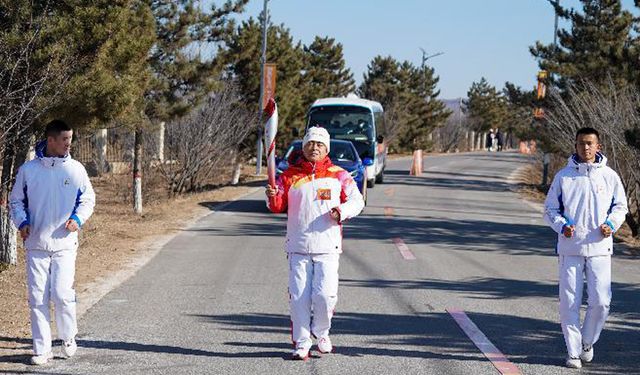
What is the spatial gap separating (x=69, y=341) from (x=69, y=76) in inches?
192

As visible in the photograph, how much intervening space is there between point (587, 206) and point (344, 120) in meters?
21.9

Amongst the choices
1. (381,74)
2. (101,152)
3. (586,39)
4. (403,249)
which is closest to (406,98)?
(381,74)

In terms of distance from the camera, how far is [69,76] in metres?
10.7

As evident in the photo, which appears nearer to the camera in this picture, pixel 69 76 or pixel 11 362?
pixel 11 362

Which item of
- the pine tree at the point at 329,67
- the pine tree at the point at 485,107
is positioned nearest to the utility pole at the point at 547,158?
the pine tree at the point at 329,67

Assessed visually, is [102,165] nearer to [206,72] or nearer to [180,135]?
[180,135]

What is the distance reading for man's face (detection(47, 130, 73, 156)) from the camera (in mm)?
6520

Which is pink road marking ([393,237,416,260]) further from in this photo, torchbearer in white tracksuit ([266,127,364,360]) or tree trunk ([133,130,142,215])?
tree trunk ([133,130,142,215])

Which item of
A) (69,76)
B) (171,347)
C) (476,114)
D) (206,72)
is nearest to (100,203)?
(206,72)

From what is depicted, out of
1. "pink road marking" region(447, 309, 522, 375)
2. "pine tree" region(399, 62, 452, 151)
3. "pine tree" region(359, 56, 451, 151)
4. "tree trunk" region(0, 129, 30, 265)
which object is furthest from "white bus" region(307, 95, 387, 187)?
"pine tree" region(399, 62, 452, 151)

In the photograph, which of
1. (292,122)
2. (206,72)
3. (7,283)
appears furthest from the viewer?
(292,122)

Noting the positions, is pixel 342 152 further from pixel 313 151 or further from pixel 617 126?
pixel 313 151

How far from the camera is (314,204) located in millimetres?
6762

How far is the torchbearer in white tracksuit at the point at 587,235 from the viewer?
22.2ft
